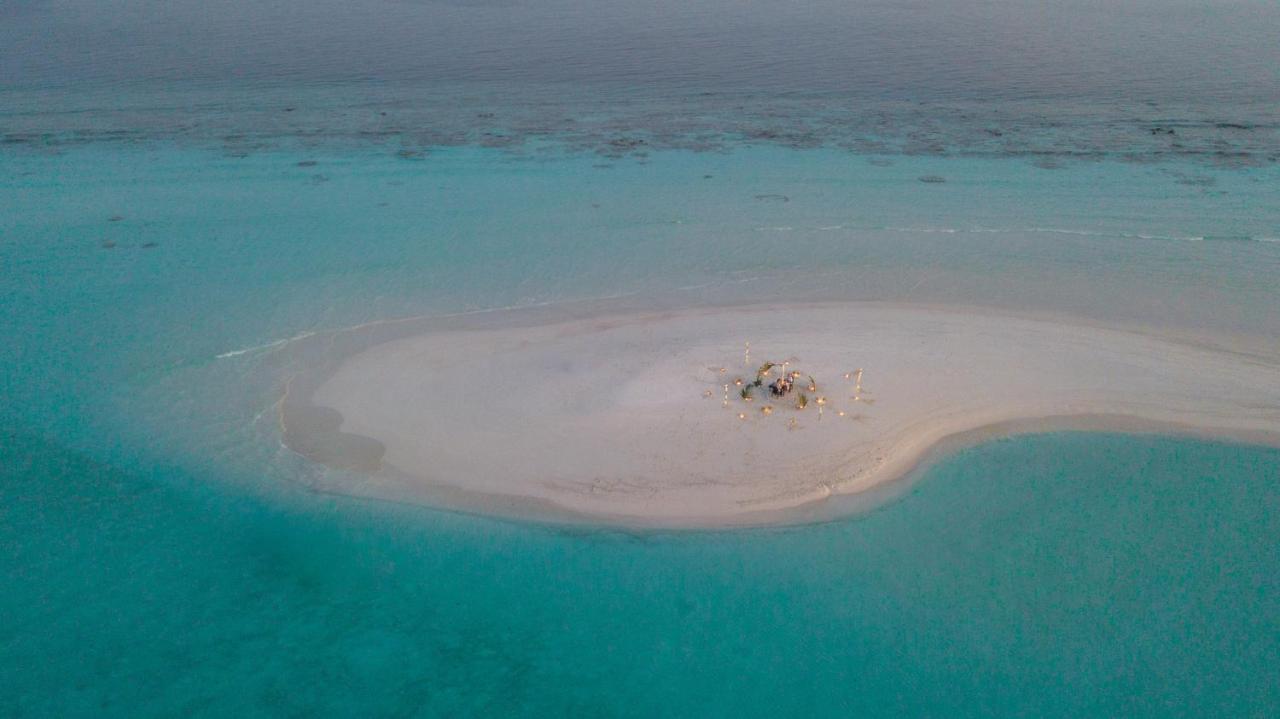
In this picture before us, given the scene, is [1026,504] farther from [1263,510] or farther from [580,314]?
[580,314]

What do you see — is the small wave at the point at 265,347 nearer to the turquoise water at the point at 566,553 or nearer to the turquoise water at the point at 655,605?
the turquoise water at the point at 566,553

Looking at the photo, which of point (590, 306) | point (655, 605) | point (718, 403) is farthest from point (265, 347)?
point (655, 605)

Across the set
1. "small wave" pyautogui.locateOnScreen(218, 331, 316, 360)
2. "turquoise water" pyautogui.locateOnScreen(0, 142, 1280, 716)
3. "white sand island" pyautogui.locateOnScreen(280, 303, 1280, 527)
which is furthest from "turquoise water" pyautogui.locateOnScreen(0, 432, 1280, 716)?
"small wave" pyautogui.locateOnScreen(218, 331, 316, 360)

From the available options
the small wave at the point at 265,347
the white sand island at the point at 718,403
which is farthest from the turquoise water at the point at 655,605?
the small wave at the point at 265,347

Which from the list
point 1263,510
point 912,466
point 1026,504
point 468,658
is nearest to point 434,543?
point 468,658

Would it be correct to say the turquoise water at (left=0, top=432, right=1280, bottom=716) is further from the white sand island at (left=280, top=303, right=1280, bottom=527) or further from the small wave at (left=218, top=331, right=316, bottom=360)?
the small wave at (left=218, top=331, right=316, bottom=360)
